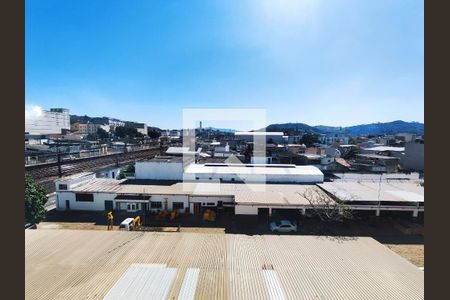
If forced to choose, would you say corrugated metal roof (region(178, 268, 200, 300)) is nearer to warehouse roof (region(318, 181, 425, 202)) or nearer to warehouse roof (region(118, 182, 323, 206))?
warehouse roof (region(118, 182, 323, 206))

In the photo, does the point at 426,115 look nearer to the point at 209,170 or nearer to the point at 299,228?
the point at 299,228

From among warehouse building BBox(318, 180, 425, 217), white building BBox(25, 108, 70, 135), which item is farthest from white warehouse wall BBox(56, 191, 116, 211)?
warehouse building BBox(318, 180, 425, 217)

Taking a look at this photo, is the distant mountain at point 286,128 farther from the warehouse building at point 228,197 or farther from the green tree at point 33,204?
the green tree at point 33,204

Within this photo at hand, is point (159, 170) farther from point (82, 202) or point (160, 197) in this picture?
point (82, 202)

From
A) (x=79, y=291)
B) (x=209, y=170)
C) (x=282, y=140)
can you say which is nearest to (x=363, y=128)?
(x=282, y=140)

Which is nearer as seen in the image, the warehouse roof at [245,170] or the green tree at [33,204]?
the green tree at [33,204]
